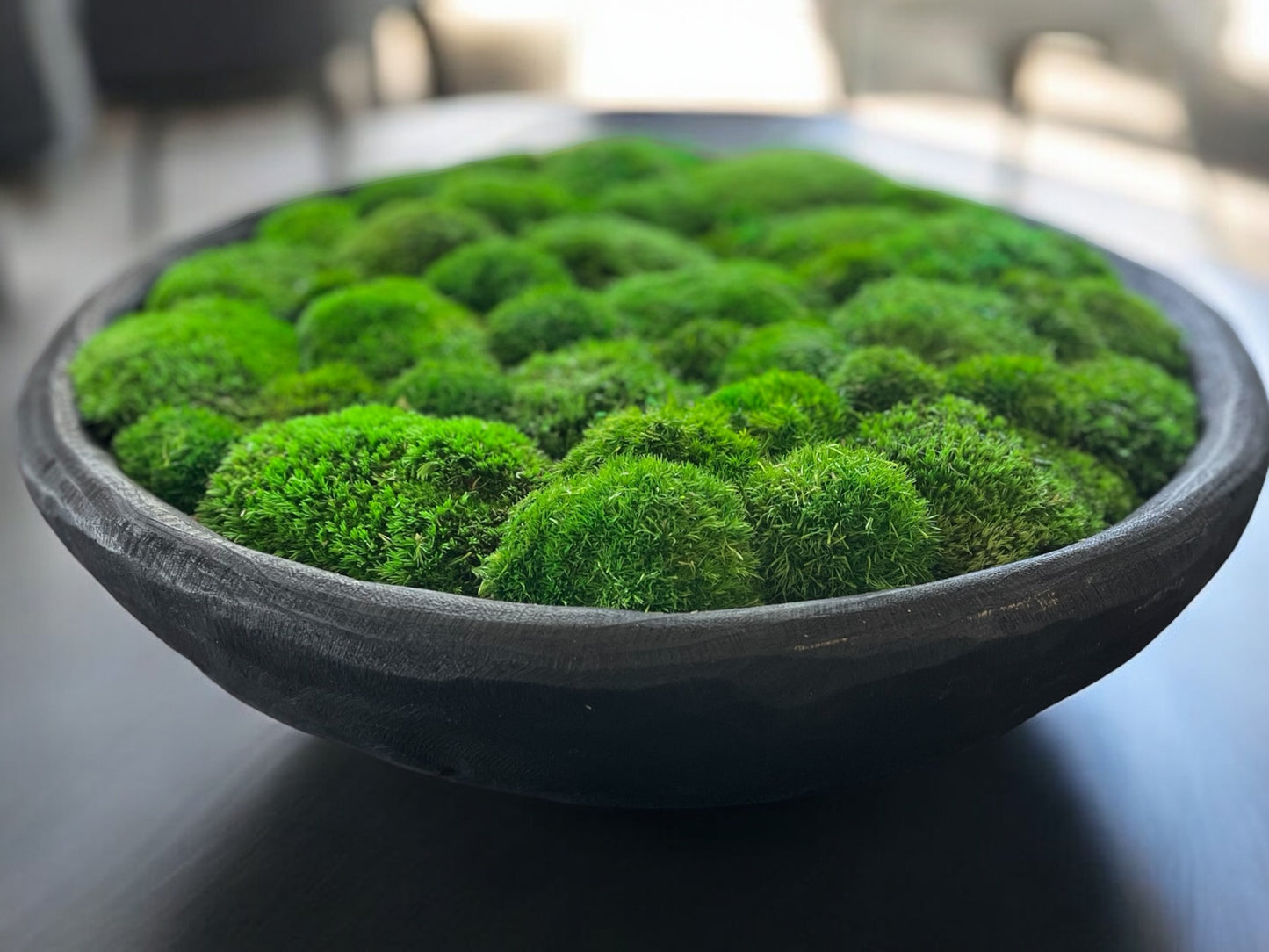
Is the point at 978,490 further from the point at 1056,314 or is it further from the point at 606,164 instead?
the point at 606,164

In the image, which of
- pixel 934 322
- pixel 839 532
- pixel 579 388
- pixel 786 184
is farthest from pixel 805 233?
pixel 839 532

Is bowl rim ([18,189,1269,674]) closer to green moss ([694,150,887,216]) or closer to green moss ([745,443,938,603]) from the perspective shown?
green moss ([745,443,938,603])

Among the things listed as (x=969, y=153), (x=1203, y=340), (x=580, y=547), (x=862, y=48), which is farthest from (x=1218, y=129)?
(x=580, y=547)

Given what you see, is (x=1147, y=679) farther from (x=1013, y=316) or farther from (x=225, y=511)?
(x=225, y=511)

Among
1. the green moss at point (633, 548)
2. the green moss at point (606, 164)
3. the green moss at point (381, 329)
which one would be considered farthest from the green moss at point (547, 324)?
the green moss at point (606, 164)

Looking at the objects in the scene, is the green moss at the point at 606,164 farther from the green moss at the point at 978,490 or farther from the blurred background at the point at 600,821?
the green moss at the point at 978,490

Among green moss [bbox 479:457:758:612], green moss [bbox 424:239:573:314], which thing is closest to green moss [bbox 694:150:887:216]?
green moss [bbox 424:239:573:314]
